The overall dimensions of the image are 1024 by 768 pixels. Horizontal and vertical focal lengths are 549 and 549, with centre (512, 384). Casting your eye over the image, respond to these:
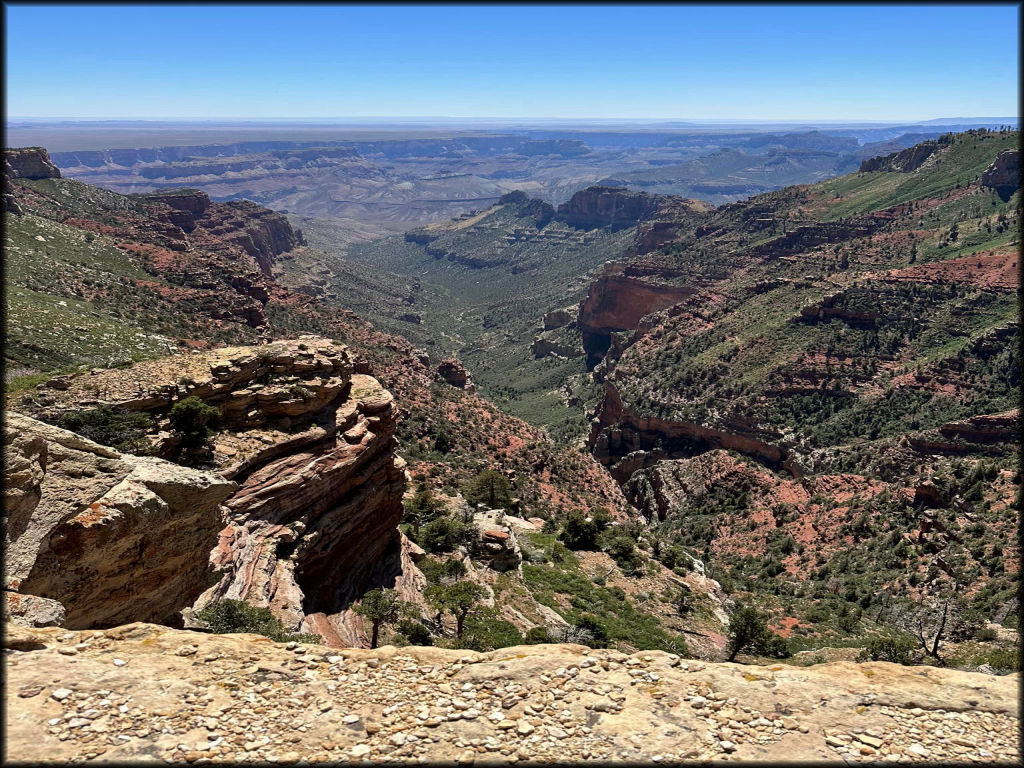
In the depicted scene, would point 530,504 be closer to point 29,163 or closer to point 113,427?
point 113,427

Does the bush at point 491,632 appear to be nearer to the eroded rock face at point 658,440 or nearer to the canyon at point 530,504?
the canyon at point 530,504

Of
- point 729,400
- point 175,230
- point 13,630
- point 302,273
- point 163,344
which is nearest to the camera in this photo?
point 13,630

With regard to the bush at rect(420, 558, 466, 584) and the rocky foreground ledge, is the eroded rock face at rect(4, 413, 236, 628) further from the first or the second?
the bush at rect(420, 558, 466, 584)

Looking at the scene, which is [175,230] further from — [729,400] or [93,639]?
[93,639]

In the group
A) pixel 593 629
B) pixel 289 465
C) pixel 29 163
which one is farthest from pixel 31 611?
pixel 29 163

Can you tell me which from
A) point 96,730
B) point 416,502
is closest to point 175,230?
point 416,502
